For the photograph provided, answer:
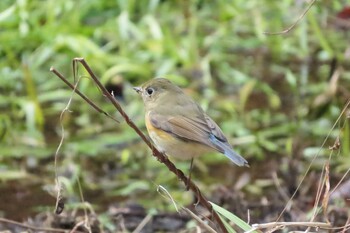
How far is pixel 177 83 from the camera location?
641 cm

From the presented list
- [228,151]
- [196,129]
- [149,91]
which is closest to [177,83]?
[149,91]

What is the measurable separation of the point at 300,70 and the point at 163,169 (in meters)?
1.82

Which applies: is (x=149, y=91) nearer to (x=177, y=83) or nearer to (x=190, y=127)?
(x=190, y=127)

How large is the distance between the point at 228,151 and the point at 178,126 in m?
0.34

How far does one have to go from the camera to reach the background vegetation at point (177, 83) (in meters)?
5.34

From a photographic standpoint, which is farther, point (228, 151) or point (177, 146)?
point (177, 146)

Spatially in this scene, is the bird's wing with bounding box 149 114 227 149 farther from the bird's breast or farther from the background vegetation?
the background vegetation

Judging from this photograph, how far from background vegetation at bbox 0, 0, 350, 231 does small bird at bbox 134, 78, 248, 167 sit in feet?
2.06

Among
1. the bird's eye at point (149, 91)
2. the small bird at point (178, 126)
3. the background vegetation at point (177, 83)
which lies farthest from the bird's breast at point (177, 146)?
the background vegetation at point (177, 83)

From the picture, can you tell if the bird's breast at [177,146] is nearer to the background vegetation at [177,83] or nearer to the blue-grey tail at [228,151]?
the blue-grey tail at [228,151]

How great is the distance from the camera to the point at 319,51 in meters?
7.31

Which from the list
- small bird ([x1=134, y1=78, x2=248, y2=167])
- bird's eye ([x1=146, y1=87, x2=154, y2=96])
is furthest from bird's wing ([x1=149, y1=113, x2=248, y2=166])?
bird's eye ([x1=146, y1=87, x2=154, y2=96])

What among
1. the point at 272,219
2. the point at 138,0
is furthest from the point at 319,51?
the point at 272,219

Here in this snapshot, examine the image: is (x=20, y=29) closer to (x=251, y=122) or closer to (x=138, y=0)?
(x=138, y=0)
